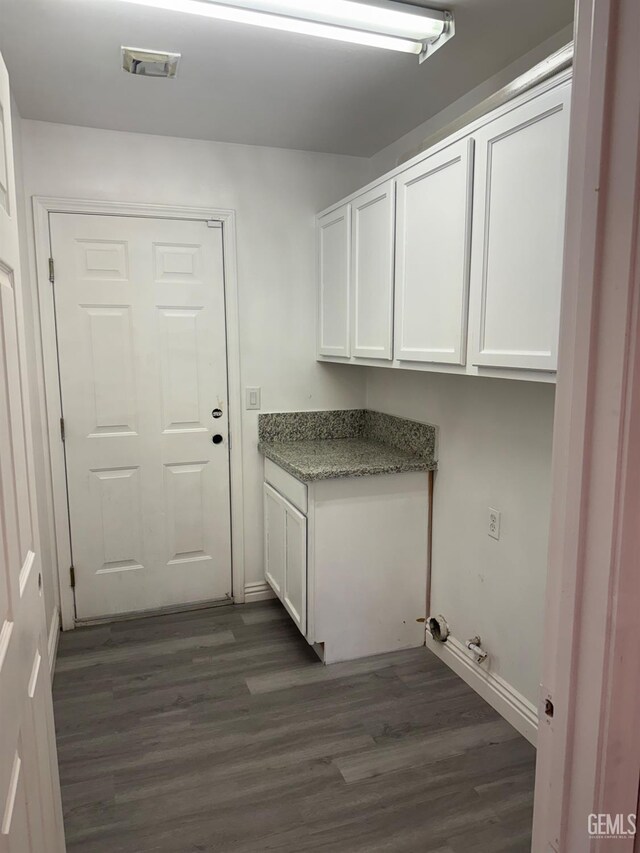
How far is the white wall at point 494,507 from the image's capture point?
2.04m

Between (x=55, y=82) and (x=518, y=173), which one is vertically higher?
(x=55, y=82)

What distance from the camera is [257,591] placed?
10.8 ft

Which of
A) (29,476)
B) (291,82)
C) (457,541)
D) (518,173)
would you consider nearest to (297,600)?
(457,541)

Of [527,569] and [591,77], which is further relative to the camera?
[527,569]

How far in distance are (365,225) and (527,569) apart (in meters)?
1.63

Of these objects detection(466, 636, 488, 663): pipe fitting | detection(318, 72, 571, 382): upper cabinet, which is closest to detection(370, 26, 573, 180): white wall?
detection(318, 72, 571, 382): upper cabinet

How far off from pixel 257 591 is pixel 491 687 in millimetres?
1464

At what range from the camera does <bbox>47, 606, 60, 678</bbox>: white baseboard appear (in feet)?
8.41

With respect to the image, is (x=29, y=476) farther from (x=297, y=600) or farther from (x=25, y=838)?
(x=297, y=600)

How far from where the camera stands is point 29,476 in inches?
52.2

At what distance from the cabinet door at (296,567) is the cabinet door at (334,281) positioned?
0.87 m

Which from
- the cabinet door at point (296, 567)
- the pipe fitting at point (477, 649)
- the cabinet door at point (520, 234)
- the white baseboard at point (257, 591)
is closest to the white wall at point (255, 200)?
the white baseboard at point (257, 591)

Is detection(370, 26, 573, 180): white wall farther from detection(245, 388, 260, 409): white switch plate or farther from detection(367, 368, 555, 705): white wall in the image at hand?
detection(245, 388, 260, 409): white switch plate

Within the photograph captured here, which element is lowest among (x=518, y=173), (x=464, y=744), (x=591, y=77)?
(x=464, y=744)
